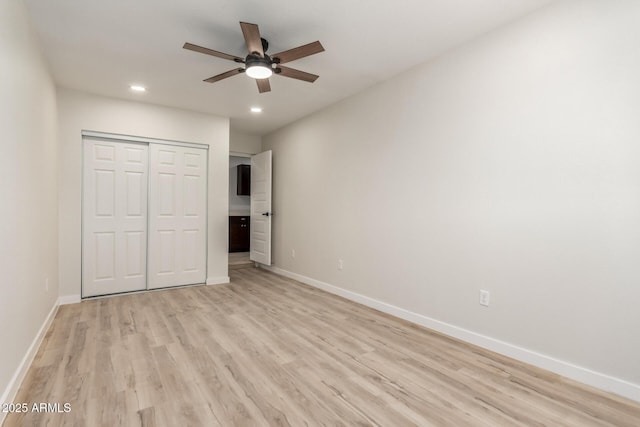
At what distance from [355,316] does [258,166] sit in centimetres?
345

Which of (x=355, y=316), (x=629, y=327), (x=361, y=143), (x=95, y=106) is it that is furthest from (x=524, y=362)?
(x=95, y=106)

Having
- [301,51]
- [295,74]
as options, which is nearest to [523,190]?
[301,51]

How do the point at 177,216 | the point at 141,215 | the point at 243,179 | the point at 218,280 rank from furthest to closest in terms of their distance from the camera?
the point at 243,179
the point at 218,280
the point at 177,216
the point at 141,215

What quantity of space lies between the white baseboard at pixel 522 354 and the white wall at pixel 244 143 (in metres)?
3.54

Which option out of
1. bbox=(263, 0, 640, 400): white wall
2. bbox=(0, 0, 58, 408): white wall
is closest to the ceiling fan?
bbox=(0, 0, 58, 408): white wall

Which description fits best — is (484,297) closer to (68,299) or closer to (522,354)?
(522,354)

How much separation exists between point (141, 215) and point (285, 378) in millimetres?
3221

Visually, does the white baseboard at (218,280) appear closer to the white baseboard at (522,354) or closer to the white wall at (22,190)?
the white wall at (22,190)

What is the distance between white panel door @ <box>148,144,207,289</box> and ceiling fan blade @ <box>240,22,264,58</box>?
2599mm

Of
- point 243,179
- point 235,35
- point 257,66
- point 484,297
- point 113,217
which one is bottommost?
point 484,297

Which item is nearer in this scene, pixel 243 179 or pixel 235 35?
pixel 235 35

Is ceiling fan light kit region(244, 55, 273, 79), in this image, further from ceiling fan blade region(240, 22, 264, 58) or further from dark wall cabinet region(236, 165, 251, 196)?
dark wall cabinet region(236, 165, 251, 196)

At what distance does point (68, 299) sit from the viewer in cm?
372

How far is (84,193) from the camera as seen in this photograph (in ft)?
12.7
